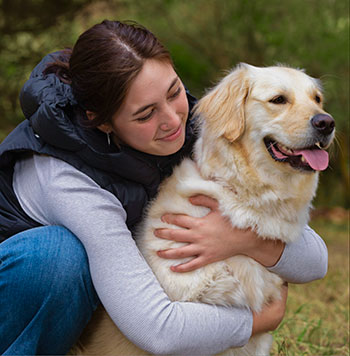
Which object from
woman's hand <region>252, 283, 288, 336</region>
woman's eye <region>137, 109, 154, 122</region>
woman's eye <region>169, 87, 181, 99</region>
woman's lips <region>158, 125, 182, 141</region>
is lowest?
woman's hand <region>252, 283, 288, 336</region>

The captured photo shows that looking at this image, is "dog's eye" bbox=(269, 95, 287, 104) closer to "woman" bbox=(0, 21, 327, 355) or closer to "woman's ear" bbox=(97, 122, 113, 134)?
"woman" bbox=(0, 21, 327, 355)

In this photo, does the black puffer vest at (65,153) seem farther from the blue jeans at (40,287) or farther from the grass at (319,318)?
the grass at (319,318)

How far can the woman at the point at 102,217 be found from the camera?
191cm

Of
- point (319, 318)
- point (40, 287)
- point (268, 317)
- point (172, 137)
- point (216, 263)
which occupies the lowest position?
point (319, 318)

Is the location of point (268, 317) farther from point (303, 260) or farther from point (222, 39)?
point (222, 39)

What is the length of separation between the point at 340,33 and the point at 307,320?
343 cm

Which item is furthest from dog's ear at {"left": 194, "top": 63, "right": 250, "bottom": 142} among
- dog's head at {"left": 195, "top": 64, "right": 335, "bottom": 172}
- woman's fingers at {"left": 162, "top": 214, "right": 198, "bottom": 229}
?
woman's fingers at {"left": 162, "top": 214, "right": 198, "bottom": 229}

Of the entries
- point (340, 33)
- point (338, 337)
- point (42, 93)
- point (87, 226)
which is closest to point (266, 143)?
point (87, 226)

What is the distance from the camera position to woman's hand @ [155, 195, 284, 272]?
204 cm

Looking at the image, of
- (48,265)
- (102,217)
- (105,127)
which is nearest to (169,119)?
(105,127)

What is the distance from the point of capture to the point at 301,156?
203cm

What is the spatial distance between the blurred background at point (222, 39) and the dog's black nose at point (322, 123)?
118 inches

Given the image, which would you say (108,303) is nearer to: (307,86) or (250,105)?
(250,105)

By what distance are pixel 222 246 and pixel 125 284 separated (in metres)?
0.42
